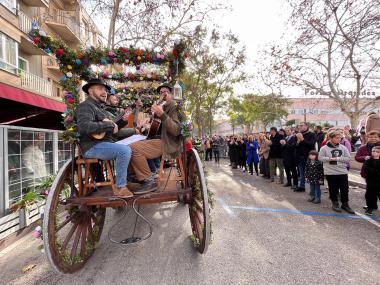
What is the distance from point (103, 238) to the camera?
3.93 meters

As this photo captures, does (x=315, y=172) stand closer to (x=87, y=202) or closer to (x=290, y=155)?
(x=290, y=155)

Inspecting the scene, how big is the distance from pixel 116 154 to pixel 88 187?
666 mm

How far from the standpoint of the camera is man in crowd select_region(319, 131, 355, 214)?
512 centimetres

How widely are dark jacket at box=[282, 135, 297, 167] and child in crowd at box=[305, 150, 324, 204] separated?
111 cm

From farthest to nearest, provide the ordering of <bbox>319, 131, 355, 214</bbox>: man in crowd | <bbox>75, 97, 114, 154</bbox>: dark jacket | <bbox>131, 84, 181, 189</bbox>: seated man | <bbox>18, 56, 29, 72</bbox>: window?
<bbox>18, 56, 29, 72</bbox>: window, <bbox>319, 131, 355, 214</bbox>: man in crowd, <bbox>131, 84, 181, 189</bbox>: seated man, <bbox>75, 97, 114, 154</bbox>: dark jacket

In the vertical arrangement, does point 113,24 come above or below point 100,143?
above

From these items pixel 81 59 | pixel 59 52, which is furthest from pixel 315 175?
pixel 59 52

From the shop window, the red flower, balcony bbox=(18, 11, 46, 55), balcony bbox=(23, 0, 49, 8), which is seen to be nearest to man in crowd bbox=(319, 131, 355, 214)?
the red flower

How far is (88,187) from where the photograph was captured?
3.03 m

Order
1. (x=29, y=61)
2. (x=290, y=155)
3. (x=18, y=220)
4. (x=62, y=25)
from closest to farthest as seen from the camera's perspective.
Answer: (x=18, y=220) → (x=290, y=155) → (x=29, y=61) → (x=62, y=25)

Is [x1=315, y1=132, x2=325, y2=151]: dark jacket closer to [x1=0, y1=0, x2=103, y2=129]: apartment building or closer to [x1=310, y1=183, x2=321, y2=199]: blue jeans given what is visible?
[x1=310, y1=183, x2=321, y2=199]: blue jeans

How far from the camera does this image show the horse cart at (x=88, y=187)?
106 inches

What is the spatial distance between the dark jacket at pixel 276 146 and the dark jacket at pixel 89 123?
656 centimetres

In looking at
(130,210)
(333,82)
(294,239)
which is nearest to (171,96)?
(294,239)
